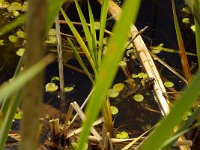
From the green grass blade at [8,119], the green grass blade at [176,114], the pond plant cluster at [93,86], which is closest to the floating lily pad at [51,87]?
the pond plant cluster at [93,86]

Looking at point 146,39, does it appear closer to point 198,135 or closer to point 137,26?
point 137,26

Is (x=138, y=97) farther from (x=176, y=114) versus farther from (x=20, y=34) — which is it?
(x=176, y=114)

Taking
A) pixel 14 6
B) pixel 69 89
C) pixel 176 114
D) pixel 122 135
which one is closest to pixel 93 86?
pixel 122 135

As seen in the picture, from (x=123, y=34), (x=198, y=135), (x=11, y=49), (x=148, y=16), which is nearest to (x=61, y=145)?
(x=198, y=135)

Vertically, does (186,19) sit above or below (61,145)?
above

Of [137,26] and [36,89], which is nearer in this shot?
[36,89]

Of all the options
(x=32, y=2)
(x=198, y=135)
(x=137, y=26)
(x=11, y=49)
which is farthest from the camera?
(x=137, y=26)

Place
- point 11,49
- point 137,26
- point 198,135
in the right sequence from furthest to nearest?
1. point 137,26
2. point 11,49
3. point 198,135

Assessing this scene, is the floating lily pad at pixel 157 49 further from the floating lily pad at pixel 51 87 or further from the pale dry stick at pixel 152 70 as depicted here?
the floating lily pad at pixel 51 87

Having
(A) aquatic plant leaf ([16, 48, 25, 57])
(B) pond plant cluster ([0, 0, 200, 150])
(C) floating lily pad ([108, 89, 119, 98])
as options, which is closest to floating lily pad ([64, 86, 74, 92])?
(B) pond plant cluster ([0, 0, 200, 150])
